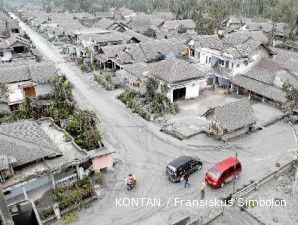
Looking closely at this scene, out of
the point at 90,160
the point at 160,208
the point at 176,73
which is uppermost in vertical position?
the point at 176,73

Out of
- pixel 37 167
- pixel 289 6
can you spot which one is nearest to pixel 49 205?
pixel 37 167

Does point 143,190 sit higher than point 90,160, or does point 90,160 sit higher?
point 90,160

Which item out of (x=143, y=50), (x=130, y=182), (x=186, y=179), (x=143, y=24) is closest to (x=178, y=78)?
(x=143, y=50)

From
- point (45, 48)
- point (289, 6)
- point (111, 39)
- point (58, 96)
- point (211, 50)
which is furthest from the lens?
point (289, 6)

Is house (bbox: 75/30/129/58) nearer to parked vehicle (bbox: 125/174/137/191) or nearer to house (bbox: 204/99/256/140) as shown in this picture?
house (bbox: 204/99/256/140)

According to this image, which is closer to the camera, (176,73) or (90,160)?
(90,160)

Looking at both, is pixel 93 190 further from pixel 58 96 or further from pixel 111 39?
pixel 111 39

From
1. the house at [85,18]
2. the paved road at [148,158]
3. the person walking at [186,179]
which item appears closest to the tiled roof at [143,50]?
the paved road at [148,158]
